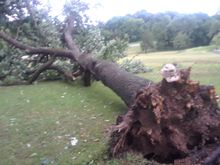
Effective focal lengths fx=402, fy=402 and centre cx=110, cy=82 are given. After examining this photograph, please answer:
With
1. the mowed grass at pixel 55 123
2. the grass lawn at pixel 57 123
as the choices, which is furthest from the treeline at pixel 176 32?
the mowed grass at pixel 55 123

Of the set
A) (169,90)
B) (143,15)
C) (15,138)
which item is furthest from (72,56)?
(143,15)

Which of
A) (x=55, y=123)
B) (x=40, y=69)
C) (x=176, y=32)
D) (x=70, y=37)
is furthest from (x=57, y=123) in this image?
(x=176, y=32)

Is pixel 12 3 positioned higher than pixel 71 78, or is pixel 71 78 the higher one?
pixel 12 3

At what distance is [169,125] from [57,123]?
Answer: 2.11 metres

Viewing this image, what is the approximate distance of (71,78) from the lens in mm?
9336

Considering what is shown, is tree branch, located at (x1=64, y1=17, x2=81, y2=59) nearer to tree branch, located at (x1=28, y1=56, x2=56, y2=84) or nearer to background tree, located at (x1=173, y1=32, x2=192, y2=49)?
tree branch, located at (x1=28, y1=56, x2=56, y2=84)

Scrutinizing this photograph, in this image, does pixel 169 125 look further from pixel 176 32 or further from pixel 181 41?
pixel 181 41

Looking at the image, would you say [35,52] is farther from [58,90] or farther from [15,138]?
[15,138]

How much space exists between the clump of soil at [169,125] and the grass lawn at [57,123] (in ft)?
0.74

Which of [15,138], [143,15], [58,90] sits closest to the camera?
[15,138]

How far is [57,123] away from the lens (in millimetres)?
5785

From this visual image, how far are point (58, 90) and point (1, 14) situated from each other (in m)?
3.82

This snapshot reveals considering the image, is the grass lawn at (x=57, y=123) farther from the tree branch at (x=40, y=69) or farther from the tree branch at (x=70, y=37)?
the tree branch at (x=70, y=37)

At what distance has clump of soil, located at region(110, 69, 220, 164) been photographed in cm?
411
